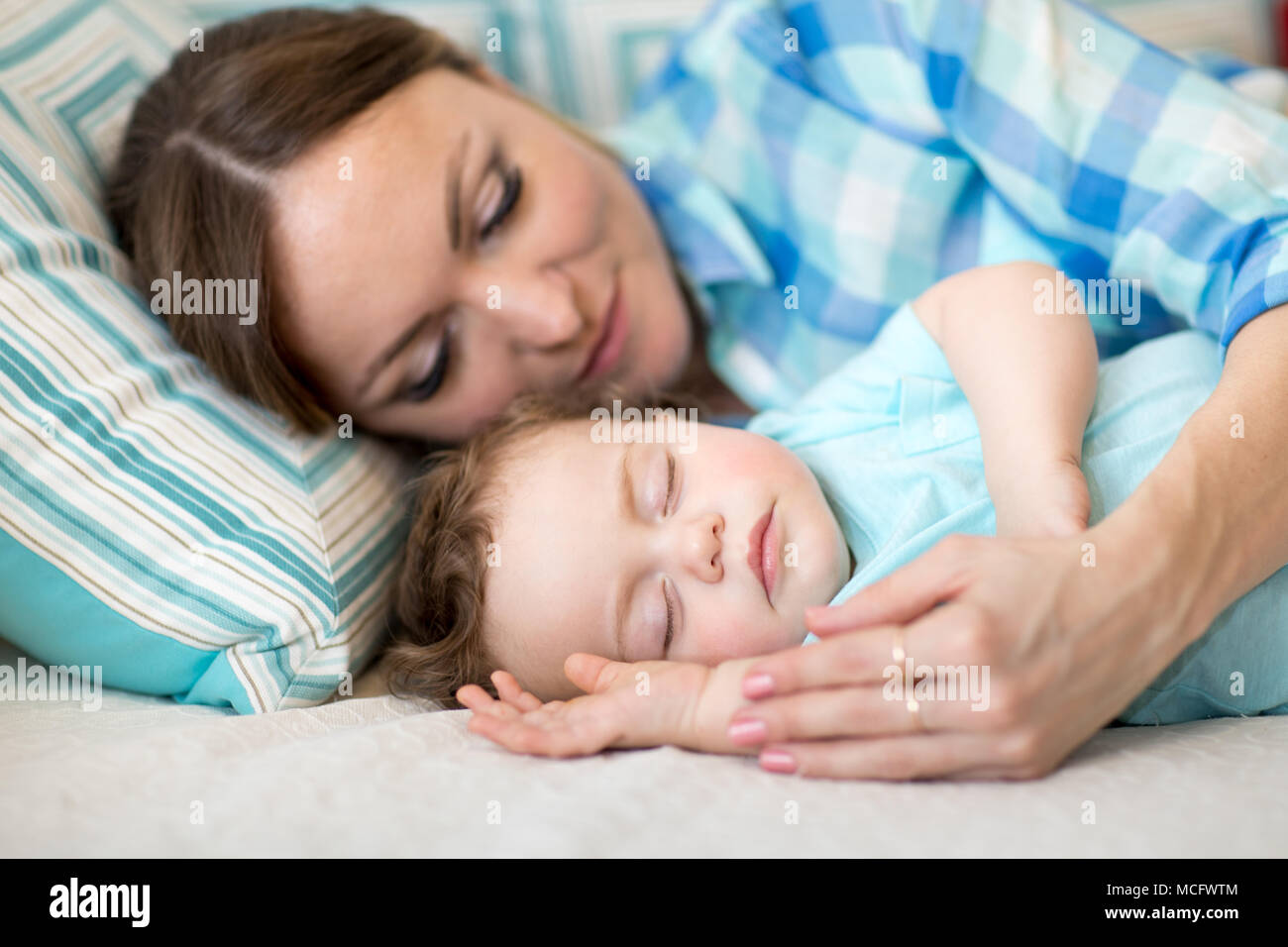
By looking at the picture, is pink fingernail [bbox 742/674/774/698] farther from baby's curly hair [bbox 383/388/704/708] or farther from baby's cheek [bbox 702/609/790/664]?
baby's curly hair [bbox 383/388/704/708]

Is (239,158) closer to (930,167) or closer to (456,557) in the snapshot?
(456,557)

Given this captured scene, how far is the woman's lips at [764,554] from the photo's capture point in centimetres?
101

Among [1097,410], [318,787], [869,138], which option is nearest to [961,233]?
[869,138]

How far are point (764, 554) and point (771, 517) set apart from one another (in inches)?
1.6

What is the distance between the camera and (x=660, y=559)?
1.04 meters

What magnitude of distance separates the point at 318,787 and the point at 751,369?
3.31ft

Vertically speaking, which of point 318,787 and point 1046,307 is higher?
point 1046,307

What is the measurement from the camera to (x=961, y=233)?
1.42 meters

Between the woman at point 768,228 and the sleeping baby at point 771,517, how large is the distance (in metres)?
0.09

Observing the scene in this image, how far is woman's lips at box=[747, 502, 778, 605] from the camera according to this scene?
101cm

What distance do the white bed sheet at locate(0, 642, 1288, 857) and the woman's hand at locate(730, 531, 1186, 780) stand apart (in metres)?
0.03

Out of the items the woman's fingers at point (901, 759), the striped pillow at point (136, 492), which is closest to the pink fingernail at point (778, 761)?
the woman's fingers at point (901, 759)

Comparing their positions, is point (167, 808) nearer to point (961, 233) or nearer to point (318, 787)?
point (318, 787)

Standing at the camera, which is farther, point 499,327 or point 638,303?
point 638,303
